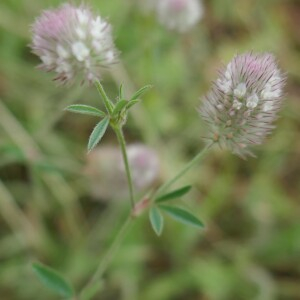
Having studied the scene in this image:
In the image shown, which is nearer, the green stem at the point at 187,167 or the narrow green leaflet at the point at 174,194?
the green stem at the point at 187,167

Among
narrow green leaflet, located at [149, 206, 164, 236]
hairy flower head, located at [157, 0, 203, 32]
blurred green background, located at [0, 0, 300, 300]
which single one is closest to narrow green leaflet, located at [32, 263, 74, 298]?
narrow green leaflet, located at [149, 206, 164, 236]

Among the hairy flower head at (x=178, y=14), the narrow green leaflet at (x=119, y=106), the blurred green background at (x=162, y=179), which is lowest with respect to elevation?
the blurred green background at (x=162, y=179)

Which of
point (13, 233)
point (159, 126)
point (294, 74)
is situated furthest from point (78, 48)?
point (294, 74)

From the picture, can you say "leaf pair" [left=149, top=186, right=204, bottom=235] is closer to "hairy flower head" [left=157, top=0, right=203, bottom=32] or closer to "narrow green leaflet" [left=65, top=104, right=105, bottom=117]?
"narrow green leaflet" [left=65, top=104, right=105, bottom=117]

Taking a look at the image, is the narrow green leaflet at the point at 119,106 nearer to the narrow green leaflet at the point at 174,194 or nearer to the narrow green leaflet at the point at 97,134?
the narrow green leaflet at the point at 97,134

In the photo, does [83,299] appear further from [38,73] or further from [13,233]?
[38,73]

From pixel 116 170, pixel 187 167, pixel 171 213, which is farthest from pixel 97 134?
pixel 116 170

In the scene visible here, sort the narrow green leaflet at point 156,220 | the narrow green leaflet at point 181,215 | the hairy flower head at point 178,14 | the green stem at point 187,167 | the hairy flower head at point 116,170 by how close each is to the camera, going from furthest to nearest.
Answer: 1. the hairy flower head at point 178,14
2. the hairy flower head at point 116,170
3. the narrow green leaflet at point 181,215
4. the narrow green leaflet at point 156,220
5. the green stem at point 187,167

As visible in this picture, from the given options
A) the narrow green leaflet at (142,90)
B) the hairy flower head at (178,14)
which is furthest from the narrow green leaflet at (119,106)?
the hairy flower head at (178,14)

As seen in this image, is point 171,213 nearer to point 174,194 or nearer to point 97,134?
point 174,194
